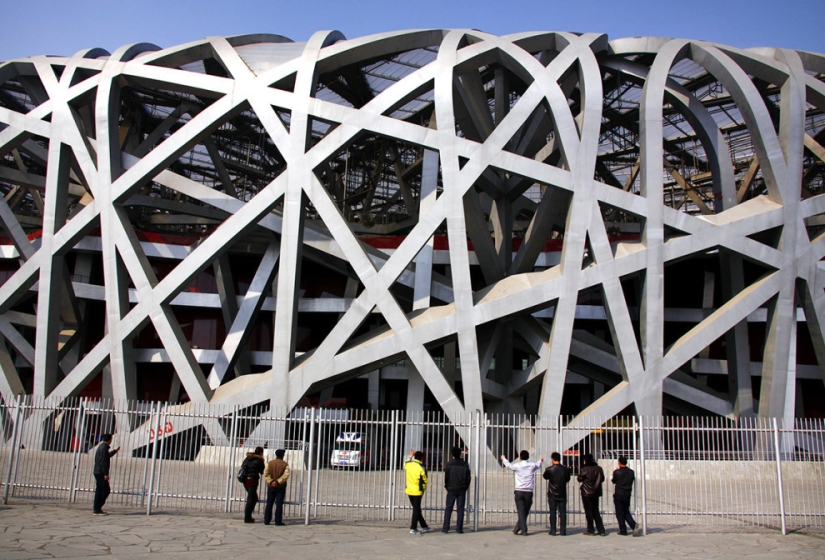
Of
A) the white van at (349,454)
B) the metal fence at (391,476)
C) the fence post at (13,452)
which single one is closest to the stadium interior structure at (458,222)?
→ the metal fence at (391,476)

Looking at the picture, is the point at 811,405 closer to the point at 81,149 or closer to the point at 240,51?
the point at 240,51

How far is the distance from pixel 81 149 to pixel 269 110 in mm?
7821

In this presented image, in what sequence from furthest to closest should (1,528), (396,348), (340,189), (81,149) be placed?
(340,189) → (81,149) → (396,348) → (1,528)

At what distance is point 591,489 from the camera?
37.2ft

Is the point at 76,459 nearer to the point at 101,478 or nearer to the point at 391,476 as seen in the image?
the point at 101,478

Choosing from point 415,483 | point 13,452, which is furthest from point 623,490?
point 13,452

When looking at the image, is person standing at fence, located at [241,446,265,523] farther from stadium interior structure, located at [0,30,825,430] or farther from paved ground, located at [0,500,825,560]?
stadium interior structure, located at [0,30,825,430]

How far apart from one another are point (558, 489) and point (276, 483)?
15.7 feet

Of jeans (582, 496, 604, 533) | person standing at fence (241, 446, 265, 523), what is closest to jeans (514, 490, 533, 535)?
jeans (582, 496, 604, 533)

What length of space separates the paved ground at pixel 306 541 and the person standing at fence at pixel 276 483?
0.76 ft

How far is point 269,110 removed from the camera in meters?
23.7

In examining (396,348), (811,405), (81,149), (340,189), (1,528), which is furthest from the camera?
(340,189)

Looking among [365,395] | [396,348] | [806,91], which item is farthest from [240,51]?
[806,91]

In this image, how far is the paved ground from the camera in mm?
9094
